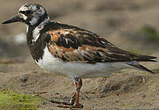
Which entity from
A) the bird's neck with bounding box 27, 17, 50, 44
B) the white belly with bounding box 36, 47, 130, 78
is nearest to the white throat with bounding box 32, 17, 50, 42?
the bird's neck with bounding box 27, 17, 50, 44

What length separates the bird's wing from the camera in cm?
611

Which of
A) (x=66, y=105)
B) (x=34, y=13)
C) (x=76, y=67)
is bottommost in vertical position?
(x=66, y=105)

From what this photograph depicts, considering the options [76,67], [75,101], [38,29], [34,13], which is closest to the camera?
[76,67]

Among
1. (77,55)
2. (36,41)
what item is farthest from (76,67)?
(36,41)

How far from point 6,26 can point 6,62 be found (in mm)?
7068

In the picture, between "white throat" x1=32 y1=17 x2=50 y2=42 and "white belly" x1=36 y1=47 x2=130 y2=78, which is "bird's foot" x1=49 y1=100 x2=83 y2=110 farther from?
"white throat" x1=32 y1=17 x2=50 y2=42

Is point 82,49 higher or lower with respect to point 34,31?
lower

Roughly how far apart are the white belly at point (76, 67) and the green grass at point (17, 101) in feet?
1.73

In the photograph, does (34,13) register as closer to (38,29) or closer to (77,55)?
(38,29)

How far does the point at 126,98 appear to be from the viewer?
664cm

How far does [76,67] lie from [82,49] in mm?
259

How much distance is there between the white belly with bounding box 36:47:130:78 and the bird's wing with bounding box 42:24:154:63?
0.06 meters

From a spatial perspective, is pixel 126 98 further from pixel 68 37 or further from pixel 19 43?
pixel 19 43

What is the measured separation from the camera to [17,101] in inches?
243
